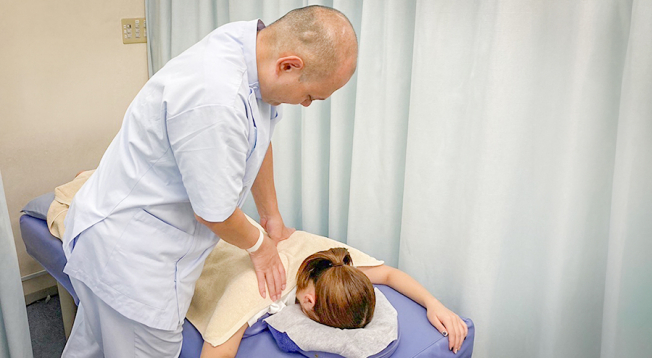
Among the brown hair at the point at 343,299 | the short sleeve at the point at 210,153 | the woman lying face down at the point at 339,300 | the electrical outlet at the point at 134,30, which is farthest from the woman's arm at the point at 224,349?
the electrical outlet at the point at 134,30

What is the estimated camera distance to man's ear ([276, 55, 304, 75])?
122 cm

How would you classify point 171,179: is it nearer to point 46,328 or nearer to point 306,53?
point 306,53

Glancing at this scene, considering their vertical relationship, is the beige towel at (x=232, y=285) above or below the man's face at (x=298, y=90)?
below

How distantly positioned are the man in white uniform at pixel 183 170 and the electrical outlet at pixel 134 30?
166 centimetres

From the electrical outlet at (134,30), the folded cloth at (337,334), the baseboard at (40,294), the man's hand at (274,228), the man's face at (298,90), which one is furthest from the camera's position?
the electrical outlet at (134,30)

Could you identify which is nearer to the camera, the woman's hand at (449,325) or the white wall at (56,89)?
the woman's hand at (449,325)

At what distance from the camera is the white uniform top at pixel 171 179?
117 cm

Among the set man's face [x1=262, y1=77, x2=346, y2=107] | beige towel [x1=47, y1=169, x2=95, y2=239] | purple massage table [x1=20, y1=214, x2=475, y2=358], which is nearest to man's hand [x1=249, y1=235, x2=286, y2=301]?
purple massage table [x1=20, y1=214, x2=475, y2=358]

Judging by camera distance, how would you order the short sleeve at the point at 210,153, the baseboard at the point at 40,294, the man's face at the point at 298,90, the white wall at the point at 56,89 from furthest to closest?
the baseboard at the point at 40,294 → the white wall at the point at 56,89 → the man's face at the point at 298,90 → the short sleeve at the point at 210,153

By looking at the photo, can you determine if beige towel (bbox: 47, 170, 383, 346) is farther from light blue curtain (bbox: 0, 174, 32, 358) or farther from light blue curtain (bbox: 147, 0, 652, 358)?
light blue curtain (bbox: 0, 174, 32, 358)

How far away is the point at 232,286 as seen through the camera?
1563 mm

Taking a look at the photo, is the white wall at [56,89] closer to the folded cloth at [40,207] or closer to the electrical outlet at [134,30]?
the electrical outlet at [134,30]

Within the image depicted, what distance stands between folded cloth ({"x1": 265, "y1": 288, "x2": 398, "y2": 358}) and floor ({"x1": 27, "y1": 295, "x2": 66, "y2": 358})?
1.29 metres

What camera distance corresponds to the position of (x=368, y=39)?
197 cm
